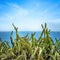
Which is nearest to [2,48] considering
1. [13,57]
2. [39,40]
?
[13,57]

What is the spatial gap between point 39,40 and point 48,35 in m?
0.18

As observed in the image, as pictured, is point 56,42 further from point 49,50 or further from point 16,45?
point 16,45

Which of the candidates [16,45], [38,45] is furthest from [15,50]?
[38,45]

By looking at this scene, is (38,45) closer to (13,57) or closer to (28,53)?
(28,53)

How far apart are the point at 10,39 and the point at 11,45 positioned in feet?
0.32

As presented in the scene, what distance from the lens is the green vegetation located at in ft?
11.2

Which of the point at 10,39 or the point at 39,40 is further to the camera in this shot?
the point at 10,39

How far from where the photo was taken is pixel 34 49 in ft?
11.5

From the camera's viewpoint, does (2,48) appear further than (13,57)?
Yes

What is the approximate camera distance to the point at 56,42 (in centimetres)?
357

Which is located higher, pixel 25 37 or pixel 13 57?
pixel 25 37

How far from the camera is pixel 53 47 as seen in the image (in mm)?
3469

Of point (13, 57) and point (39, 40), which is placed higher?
point (39, 40)

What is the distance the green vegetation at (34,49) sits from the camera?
11.2ft
